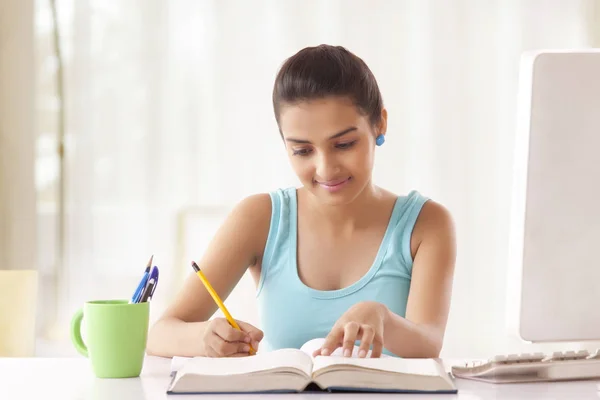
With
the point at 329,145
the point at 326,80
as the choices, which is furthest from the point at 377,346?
the point at 326,80

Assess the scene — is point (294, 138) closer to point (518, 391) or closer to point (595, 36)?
point (518, 391)

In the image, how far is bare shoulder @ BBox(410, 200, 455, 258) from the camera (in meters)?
1.57

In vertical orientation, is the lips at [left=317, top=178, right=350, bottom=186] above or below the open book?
above

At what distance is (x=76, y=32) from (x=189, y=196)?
0.75m

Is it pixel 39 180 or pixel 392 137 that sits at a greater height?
pixel 392 137

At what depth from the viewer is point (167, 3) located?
301 centimetres

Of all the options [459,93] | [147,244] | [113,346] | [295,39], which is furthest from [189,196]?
[113,346]

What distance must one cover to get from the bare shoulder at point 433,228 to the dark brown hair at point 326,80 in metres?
0.23

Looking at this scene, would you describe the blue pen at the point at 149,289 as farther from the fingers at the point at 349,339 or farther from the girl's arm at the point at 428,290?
the girl's arm at the point at 428,290

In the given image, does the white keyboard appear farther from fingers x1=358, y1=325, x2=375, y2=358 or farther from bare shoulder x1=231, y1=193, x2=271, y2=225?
bare shoulder x1=231, y1=193, x2=271, y2=225

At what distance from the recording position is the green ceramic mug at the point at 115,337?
0.99 m

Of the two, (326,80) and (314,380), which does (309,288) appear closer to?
(326,80)

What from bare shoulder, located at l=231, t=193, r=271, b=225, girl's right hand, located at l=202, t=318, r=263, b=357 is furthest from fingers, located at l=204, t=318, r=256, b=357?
bare shoulder, located at l=231, t=193, r=271, b=225

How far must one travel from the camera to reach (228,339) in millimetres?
1154
